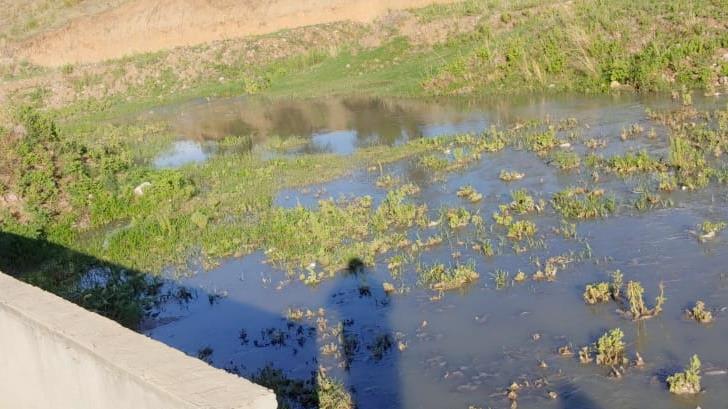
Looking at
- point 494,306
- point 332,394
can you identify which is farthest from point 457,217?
point 332,394

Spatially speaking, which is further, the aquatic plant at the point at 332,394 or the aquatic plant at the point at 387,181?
Result: the aquatic plant at the point at 387,181

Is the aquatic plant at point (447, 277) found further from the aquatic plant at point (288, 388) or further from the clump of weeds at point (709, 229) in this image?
the clump of weeds at point (709, 229)

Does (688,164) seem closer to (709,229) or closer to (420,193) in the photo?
(709,229)

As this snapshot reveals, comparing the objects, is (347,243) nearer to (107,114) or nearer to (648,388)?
(648,388)

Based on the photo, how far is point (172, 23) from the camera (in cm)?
3784

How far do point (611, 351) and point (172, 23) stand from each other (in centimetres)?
3432

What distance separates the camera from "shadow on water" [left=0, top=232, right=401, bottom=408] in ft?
24.1

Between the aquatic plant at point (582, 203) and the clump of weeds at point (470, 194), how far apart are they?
3.79 ft

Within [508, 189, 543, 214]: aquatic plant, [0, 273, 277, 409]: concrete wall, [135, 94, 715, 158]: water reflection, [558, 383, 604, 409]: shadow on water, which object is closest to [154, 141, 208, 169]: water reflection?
[135, 94, 715, 158]: water reflection

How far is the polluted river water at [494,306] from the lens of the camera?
22.3 ft

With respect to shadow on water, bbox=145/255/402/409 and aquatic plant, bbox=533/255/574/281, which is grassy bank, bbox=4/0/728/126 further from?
shadow on water, bbox=145/255/402/409

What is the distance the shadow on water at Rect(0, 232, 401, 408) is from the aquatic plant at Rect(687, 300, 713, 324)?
274 cm

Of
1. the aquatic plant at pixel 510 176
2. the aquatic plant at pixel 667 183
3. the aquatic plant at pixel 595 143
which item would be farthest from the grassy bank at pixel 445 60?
the aquatic plant at pixel 667 183

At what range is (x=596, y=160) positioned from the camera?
12.5m
